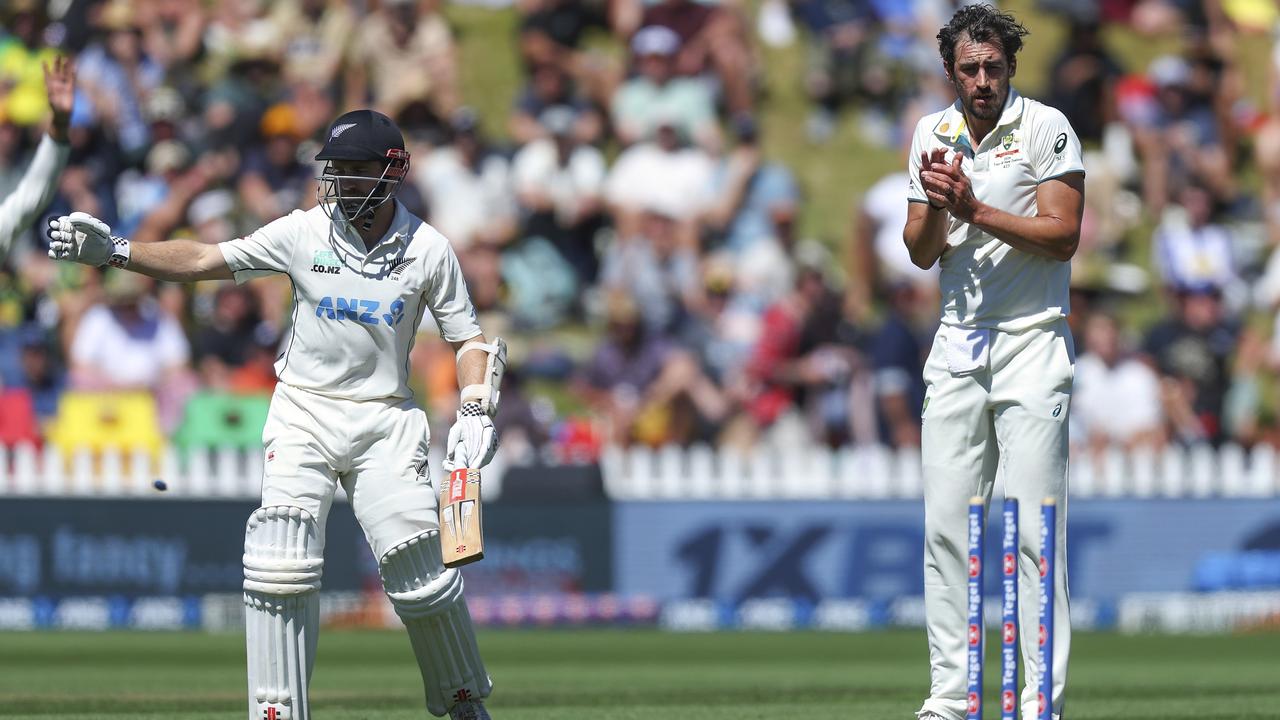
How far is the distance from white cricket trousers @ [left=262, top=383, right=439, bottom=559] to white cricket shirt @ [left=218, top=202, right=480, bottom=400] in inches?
2.9

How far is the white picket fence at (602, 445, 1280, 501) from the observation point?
53.8ft

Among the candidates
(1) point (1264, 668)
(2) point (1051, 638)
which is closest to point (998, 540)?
(1) point (1264, 668)

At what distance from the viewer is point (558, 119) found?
19188 millimetres

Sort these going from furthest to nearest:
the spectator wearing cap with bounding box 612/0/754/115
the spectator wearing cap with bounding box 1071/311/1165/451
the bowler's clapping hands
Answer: the spectator wearing cap with bounding box 612/0/754/115, the spectator wearing cap with bounding box 1071/311/1165/451, the bowler's clapping hands

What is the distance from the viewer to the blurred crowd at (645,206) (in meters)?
17.0

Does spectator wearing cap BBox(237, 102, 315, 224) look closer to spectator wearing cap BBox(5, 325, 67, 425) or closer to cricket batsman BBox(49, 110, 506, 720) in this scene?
spectator wearing cap BBox(5, 325, 67, 425)

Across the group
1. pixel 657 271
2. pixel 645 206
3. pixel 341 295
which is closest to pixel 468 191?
pixel 645 206

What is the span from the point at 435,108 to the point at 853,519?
19.1ft

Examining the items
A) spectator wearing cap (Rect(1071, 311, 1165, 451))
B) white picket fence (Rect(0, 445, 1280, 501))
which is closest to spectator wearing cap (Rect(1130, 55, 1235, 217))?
spectator wearing cap (Rect(1071, 311, 1165, 451))

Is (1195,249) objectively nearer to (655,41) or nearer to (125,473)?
(655,41)

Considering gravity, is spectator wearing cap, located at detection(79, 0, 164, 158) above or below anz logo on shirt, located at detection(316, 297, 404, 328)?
above

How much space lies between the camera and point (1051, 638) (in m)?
6.17

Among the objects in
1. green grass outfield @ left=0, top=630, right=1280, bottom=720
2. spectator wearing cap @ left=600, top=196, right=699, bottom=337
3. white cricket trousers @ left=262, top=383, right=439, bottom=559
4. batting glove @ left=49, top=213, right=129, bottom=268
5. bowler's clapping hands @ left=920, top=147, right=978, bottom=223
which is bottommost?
green grass outfield @ left=0, top=630, right=1280, bottom=720

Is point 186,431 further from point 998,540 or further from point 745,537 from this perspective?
point 998,540
